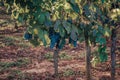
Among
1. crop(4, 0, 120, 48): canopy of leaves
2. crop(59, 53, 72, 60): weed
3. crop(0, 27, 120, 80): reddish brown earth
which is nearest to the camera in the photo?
crop(4, 0, 120, 48): canopy of leaves

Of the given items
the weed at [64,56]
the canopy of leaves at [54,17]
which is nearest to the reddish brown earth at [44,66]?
the weed at [64,56]

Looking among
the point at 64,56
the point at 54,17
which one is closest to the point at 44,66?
the point at 64,56

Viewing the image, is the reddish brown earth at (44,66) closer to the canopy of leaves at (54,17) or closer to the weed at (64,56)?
the weed at (64,56)

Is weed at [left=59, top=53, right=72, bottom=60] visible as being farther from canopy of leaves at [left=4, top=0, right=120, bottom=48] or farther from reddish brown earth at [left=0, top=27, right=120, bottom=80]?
canopy of leaves at [left=4, top=0, right=120, bottom=48]

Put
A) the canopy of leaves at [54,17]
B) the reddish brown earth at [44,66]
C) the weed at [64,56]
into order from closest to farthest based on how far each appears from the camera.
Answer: the canopy of leaves at [54,17] < the reddish brown earth at [44,66] < the weed at [64,56]

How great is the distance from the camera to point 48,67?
24.8 feet

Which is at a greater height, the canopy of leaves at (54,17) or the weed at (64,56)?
the canopy of leaves at (54,17)

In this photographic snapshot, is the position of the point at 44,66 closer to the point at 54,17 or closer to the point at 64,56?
the point at 64,56

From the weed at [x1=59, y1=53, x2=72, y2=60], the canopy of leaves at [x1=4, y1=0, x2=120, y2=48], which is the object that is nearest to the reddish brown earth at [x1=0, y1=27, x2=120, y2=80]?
the weed at [x1=59, y1=53, x2=72, y2=60]

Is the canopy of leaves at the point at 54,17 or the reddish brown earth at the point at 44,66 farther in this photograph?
the reddish brown earth at the point at 44,66

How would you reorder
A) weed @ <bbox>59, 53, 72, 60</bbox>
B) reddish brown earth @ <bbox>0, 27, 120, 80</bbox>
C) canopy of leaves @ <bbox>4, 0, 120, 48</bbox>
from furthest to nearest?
weed @ <bbox>59, 53, 72, 60</bbox> → reddish brown earth @ <bbox>0, 27, 120, 80</bbox> → canopy of leaves @ <bbox>4, 0, 120, 48</bbox>

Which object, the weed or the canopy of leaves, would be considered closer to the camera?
the canopy of leaves

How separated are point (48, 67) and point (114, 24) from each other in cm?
310

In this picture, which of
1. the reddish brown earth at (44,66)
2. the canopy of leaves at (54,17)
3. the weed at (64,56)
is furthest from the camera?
the weed at (64,56)
